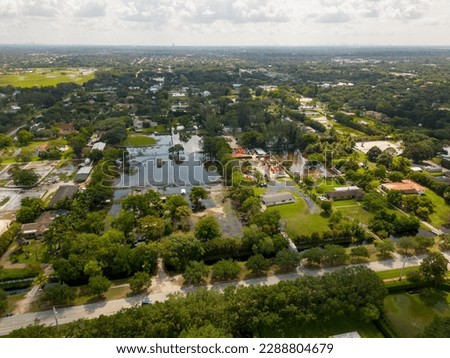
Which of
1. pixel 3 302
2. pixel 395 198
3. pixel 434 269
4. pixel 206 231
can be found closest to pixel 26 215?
pixel 3 302

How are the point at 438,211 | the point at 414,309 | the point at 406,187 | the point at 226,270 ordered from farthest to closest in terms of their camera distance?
the point at 406,187 < the point at 438,211 < the point at 226,270 < the point at 414,309

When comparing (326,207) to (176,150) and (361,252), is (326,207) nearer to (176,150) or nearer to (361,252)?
(361,252)

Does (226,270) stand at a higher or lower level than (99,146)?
lower

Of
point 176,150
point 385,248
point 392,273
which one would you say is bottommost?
point 392,273

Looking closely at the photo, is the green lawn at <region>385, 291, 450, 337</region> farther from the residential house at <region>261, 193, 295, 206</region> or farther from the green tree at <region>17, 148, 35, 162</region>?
the green tree at <region>17, 148, 35, 162</region>

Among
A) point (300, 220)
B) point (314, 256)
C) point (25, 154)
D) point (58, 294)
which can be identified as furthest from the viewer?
point (25, 154)

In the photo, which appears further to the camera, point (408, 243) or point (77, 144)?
point (77, 144)

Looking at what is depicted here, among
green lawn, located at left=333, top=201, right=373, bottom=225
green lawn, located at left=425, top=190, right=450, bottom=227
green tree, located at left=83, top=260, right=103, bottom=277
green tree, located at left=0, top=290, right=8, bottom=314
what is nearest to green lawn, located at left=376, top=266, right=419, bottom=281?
green lawn, located at left=333, top=201, right=373, bottom=225

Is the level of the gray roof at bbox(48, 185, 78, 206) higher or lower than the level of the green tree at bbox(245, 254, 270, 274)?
higher
